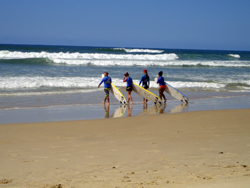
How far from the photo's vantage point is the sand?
11.2 feet

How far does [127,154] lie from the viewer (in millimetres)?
4496

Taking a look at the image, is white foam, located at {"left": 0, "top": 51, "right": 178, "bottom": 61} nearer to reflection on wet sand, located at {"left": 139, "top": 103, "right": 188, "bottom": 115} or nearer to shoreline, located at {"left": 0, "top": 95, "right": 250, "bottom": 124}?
shoreline, located at {"left": 0, "top": 95, "right": 250, "bottom": 124}

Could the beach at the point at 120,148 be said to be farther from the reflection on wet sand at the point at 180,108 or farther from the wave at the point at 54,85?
the wave at the point at 54,85

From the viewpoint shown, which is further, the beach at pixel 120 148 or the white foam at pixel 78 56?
the white foam at pixel 78 56

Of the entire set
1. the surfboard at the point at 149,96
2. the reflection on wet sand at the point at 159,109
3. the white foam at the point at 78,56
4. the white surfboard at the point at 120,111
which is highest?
the white foam at the point at 78,56

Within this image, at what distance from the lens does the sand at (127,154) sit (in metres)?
3.40

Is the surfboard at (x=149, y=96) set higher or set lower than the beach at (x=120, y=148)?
higher

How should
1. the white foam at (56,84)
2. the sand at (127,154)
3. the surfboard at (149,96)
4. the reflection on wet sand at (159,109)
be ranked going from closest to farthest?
the sand at (127,154) → the reflection on wet sand at (159,109) → the surfboard at (149,96) → the white foam at (56,84)

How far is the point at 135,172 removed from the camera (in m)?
3.69

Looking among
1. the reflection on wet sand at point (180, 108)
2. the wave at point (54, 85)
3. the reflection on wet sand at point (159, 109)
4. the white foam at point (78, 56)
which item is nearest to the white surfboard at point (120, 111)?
the reflection on wet sand at point (159, 109)

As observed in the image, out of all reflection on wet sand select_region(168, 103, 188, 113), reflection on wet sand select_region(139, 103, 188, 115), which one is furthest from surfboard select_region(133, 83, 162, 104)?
reflection on wet sand select_region(168, 103, 188, 113)

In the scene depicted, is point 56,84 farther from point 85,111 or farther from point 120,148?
point 120,148

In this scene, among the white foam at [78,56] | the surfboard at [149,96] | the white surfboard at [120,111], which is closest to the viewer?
the white surfboard at [120,111]

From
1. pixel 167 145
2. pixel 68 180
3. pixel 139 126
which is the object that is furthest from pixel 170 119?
pixel 68 180
